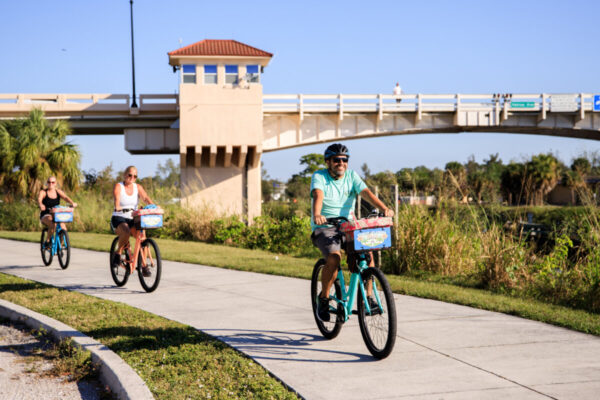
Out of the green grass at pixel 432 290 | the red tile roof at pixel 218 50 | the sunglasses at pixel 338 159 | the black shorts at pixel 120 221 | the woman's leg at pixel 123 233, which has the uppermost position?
the red tile roof at pixel 218 50

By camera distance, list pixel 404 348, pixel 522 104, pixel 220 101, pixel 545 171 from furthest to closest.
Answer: pixel 545 171
pixel 522 104
pixel 220 101
pixel 404 348

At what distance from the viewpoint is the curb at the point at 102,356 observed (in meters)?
4.47

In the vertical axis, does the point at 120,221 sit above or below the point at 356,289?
above

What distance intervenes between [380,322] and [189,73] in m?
31.6

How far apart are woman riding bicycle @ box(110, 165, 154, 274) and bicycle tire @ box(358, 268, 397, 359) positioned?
4.78m

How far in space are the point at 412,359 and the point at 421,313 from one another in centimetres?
206

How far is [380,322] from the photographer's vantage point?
5.22 meters

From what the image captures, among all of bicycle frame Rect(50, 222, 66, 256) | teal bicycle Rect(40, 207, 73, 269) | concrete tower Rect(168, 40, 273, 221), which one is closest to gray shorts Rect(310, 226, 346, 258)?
teal bicycle Rect(40, 207, 73, 269)

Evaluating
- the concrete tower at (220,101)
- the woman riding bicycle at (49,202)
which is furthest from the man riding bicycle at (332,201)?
the concrete tower at (220,101)

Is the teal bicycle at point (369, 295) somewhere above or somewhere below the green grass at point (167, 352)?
above

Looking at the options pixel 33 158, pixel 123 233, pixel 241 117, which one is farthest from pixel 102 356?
pixel 241 117

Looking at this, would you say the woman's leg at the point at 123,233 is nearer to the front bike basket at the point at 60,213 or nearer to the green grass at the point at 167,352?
the green grass at the point at 167,352

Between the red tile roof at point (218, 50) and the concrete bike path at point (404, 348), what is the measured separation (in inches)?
1066

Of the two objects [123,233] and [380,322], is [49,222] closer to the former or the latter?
[123,233]
